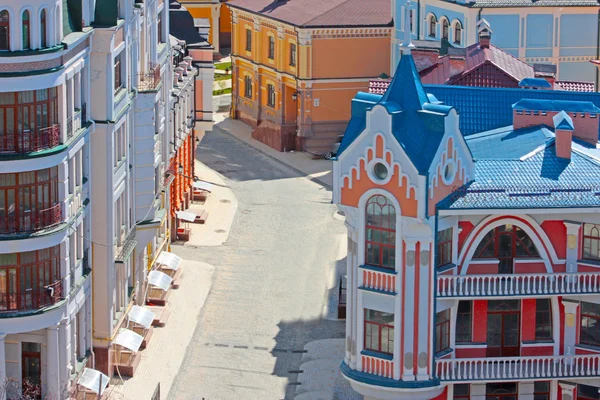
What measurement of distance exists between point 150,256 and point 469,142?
21.0 metres

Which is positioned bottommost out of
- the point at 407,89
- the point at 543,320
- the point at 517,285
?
the point at 543,320

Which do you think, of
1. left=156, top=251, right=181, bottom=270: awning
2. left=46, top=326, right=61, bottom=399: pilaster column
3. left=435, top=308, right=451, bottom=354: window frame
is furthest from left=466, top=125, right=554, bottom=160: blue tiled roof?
left=156, top=251, right=181, bottom=270: awning

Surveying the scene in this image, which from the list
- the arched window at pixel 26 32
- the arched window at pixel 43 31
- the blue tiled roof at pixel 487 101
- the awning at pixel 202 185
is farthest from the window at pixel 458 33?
the arched window at pixel 26 32

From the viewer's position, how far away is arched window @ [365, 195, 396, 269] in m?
61.9

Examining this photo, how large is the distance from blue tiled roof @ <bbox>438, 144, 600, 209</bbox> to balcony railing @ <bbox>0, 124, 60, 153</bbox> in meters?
14.3

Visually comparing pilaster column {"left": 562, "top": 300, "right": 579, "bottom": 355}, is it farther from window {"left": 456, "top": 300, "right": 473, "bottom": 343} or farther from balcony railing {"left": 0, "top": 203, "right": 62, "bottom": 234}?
balcony railing {"left": 0, "top": 203, "right": 62, "bottom": 234}

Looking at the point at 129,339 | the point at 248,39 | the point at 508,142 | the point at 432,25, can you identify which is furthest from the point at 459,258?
the point at 248,39

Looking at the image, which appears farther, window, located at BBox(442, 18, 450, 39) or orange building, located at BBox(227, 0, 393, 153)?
orange building, located at BBox(227, 0, 393, 153)

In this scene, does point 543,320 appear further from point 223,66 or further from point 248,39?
point 223,66

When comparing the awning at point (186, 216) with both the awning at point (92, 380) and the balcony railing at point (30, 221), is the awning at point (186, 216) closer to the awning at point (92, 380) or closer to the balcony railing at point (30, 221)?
the awning at point (92, 380)

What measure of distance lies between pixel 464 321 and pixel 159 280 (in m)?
21.6

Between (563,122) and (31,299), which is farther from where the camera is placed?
(563,122)

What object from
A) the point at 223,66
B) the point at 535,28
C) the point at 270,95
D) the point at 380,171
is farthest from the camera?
the point at 223,66

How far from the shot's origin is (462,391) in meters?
64.3
